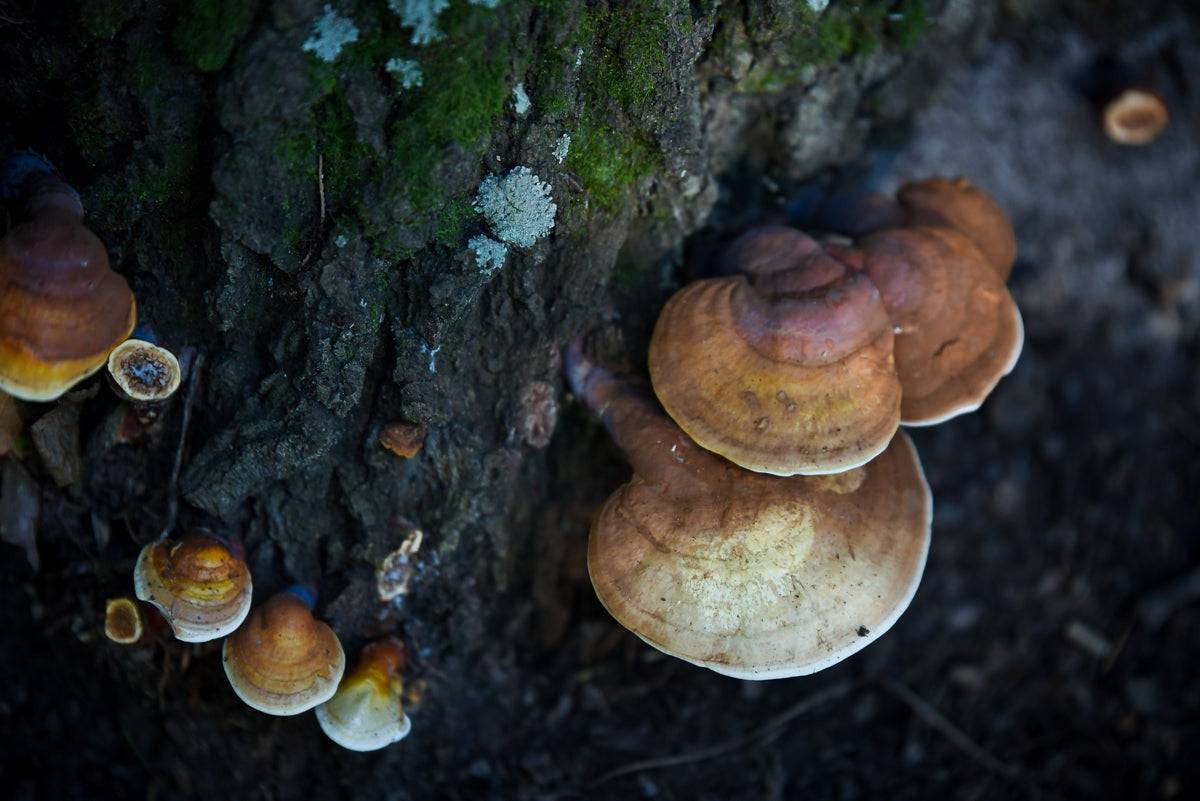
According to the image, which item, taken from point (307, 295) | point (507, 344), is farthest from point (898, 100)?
point (307, 295)

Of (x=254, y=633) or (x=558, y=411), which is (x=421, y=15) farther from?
(x=254, y=633)

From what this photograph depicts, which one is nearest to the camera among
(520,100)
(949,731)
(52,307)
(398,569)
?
(52,307)

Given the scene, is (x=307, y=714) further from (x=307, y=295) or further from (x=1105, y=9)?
(x=1105, y=9)

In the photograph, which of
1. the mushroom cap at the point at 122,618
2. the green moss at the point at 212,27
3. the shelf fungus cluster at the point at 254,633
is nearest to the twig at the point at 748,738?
the shelf fungus cluster at the point at 254,633

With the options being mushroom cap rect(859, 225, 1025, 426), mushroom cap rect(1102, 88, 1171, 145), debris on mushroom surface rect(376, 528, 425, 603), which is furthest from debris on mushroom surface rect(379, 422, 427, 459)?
mushroom cap rect(1102, 88, 1171, 145)

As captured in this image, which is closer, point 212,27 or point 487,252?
point 212,27

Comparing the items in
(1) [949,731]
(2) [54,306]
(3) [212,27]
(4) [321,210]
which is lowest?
(1) [949,731]

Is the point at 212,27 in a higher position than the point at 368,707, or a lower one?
higher

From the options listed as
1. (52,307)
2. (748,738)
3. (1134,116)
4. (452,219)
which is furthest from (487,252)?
(1134,116)
